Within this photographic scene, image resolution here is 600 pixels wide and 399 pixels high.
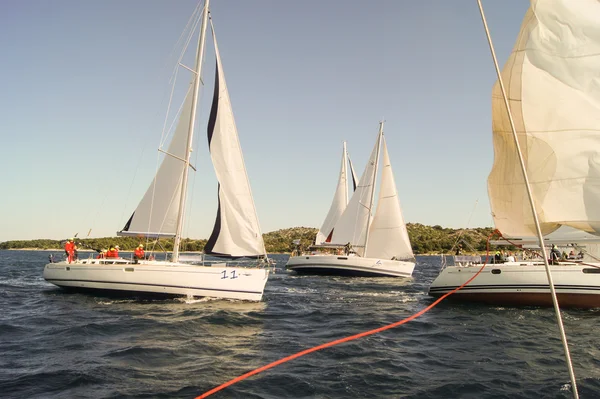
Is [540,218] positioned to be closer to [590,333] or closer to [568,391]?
[568,391]

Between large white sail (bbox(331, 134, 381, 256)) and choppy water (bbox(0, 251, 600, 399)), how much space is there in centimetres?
2072

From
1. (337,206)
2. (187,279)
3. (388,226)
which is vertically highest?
(337,206)

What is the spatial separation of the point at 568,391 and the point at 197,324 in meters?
10.3

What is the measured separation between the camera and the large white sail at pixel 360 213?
38875mm

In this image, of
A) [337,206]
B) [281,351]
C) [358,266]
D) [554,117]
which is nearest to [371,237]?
[358,266]

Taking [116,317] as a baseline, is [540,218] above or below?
above

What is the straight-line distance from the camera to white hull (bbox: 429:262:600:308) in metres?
16.9

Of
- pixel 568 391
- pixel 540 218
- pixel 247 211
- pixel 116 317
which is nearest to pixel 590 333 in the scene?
pixel 568 391

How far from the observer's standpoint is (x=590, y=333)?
12805 mm

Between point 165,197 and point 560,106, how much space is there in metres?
18.8

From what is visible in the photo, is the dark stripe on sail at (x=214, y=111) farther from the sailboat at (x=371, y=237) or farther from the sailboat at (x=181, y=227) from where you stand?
the sailboat at (x=371, y=237)

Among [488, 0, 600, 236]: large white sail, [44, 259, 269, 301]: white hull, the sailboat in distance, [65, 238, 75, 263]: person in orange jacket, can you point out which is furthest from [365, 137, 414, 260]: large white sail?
[488, 0, 600, 236]: large white sail

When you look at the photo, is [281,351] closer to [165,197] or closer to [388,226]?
[165,197]

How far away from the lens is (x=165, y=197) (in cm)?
2073
